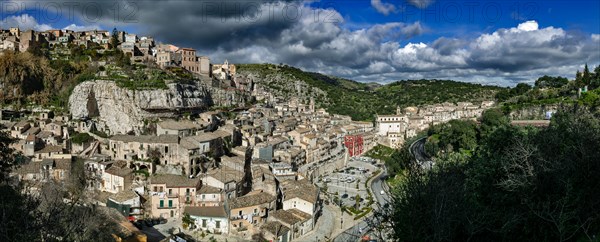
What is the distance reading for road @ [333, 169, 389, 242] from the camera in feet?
95.9

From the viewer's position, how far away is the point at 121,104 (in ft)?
151

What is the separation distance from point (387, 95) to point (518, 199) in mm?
119129

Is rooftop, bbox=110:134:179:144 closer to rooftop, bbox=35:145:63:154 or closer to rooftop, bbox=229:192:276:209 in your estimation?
rooftop, bbox=35:145:63:154

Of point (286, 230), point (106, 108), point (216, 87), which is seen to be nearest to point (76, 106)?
point (106, 108)

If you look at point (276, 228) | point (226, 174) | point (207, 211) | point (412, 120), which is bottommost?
point (276, 228)

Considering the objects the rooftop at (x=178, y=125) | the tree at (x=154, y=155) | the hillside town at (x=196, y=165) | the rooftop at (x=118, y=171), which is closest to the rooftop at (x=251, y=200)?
the hillside town at (x=196, y=165)

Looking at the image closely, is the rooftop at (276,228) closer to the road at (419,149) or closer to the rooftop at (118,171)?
the rooftop at (118,171)

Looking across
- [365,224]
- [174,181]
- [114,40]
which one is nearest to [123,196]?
[174,181]

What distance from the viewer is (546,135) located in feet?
60.8

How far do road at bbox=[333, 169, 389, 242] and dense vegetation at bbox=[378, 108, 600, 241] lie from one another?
14.2 ft

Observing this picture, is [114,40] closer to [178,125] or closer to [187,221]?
[178,125]

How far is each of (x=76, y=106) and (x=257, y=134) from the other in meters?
22.2

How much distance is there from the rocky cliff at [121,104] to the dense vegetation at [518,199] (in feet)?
124

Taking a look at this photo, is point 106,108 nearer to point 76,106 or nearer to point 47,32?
point 76,106
